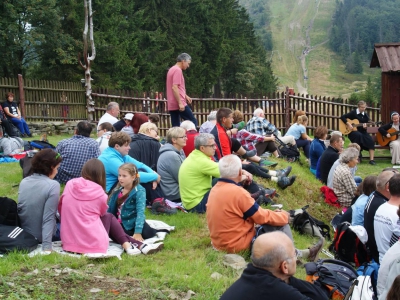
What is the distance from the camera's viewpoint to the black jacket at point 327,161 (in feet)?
35.2

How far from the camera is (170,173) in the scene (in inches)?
325

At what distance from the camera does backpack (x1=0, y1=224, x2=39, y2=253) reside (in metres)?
5.63

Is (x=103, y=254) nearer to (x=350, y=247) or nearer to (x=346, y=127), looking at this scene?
(x=350, y=247)

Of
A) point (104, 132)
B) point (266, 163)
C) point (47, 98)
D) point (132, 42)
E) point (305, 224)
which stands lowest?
point (305, 224)

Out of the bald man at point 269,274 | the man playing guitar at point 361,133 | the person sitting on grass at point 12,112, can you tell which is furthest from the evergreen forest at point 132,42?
the bald man at point 269,274

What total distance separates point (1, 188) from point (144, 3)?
105 ft

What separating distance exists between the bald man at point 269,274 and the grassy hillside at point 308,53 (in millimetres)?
98624

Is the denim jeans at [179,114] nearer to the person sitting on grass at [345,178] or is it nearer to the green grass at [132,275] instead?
the person sitting on grass at [345,178]

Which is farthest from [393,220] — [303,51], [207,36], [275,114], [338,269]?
[303,51]

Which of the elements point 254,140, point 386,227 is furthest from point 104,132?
point 386,227

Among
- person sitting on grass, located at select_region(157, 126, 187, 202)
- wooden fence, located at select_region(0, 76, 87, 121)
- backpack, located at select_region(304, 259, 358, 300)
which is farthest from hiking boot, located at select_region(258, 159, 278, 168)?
wooden fence, located at select_region(0, 76, 87, 121)

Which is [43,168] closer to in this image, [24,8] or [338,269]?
[338,269]

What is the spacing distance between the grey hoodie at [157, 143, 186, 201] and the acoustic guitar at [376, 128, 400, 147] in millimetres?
9747

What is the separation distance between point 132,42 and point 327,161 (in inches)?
1060
